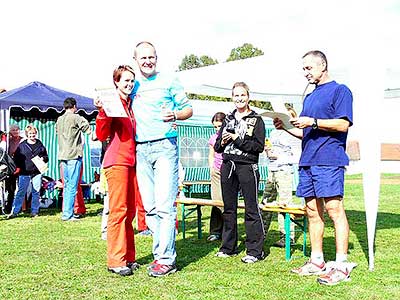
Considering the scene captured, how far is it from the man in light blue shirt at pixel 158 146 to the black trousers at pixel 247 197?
0.85m

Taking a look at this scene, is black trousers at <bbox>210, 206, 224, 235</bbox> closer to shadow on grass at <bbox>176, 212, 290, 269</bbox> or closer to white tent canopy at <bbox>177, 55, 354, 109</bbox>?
shadow on grass at <bbox>176, 212, 290, 269</bbox>

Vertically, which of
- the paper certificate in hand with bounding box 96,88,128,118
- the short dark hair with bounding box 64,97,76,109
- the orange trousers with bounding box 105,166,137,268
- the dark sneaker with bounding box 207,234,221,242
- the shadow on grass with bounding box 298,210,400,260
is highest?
the short dark hair with bounding box 64,97,76,109

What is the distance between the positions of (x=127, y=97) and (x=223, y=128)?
1167 mm

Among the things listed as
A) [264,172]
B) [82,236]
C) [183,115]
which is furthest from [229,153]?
[264,172]

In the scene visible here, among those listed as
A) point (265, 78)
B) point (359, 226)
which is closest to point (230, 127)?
point (265, 78)

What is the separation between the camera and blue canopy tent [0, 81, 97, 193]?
10.3 meters

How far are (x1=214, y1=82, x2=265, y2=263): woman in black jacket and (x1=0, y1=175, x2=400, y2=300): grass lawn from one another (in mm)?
277

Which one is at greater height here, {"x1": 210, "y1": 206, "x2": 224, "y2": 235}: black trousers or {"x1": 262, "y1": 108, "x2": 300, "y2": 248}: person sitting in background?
{"x1": 262, "y1": 108, "x2": 300, "y2": 248}: person sitting in background

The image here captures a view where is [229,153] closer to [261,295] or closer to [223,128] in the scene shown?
[223,128]

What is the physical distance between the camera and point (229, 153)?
5.46m

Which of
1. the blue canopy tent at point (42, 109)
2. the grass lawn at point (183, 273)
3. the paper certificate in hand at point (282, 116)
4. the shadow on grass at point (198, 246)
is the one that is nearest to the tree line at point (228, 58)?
the blue canopy tent at point (42, 109)

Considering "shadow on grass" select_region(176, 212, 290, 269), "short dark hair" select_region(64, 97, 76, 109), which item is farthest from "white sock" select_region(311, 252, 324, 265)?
"short dark hair" select_region(64, 97, 76, 109)

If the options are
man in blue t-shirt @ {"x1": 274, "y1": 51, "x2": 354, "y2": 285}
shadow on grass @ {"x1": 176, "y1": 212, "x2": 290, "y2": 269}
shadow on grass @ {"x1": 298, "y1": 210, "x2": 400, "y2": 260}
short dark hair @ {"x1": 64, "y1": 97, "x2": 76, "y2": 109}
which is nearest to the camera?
man in blue t-shirt @ {"x1": 274, "y1": 51, "x2": 354, "y2": 285}

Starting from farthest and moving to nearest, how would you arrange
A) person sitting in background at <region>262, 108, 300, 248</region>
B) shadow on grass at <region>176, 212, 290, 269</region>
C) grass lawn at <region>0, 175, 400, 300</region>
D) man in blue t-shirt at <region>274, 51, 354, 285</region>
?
1. person sitting in background at <region>262, 108, 300, 248</region>
2. shadow on grass at <region>176, 212, 290, 269</region>
3. man in blue t-shirt at <region>274, 51, 354, 285</region>
4. grass lawn at <region>0, 175, 400, 300</region>
